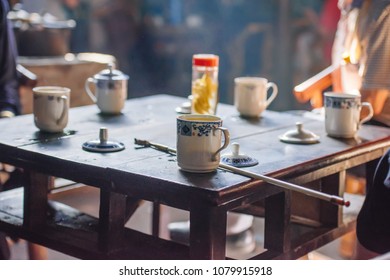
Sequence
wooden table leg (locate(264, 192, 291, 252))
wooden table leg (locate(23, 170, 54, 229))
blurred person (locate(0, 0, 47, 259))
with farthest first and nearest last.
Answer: blurred person (locate(0, 0, 47, 259)) → wooden table leg (locate(23, 170, 54, 229)) → wooden table leg (locate(264, 192, 291, 252))

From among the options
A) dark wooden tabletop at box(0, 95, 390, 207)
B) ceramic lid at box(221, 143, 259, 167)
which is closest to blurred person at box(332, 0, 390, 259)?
dark wooden tabletop at box(0, 95, 390, 207)

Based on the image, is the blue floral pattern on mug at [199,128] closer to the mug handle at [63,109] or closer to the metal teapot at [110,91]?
the mug handle at [63,109]

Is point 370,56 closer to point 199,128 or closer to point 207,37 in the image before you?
point 199,128

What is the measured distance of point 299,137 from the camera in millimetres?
1925

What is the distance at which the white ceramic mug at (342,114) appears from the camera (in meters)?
1.96

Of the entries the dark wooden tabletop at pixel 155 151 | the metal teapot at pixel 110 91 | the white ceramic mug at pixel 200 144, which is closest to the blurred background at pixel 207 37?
the metal teapot at pixel 110 91

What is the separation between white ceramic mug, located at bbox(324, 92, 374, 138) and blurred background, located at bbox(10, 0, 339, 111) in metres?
3.16

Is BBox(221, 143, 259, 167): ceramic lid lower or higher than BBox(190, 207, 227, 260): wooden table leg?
higher

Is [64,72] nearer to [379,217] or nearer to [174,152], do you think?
[174,152]

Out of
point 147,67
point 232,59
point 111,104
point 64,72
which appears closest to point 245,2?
point 232,59

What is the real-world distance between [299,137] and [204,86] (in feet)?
1.25

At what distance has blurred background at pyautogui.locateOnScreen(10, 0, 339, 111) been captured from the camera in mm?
5660

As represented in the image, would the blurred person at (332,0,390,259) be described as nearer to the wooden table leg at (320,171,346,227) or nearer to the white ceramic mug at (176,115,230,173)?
the wooden table leg at (320,171,346,227)
